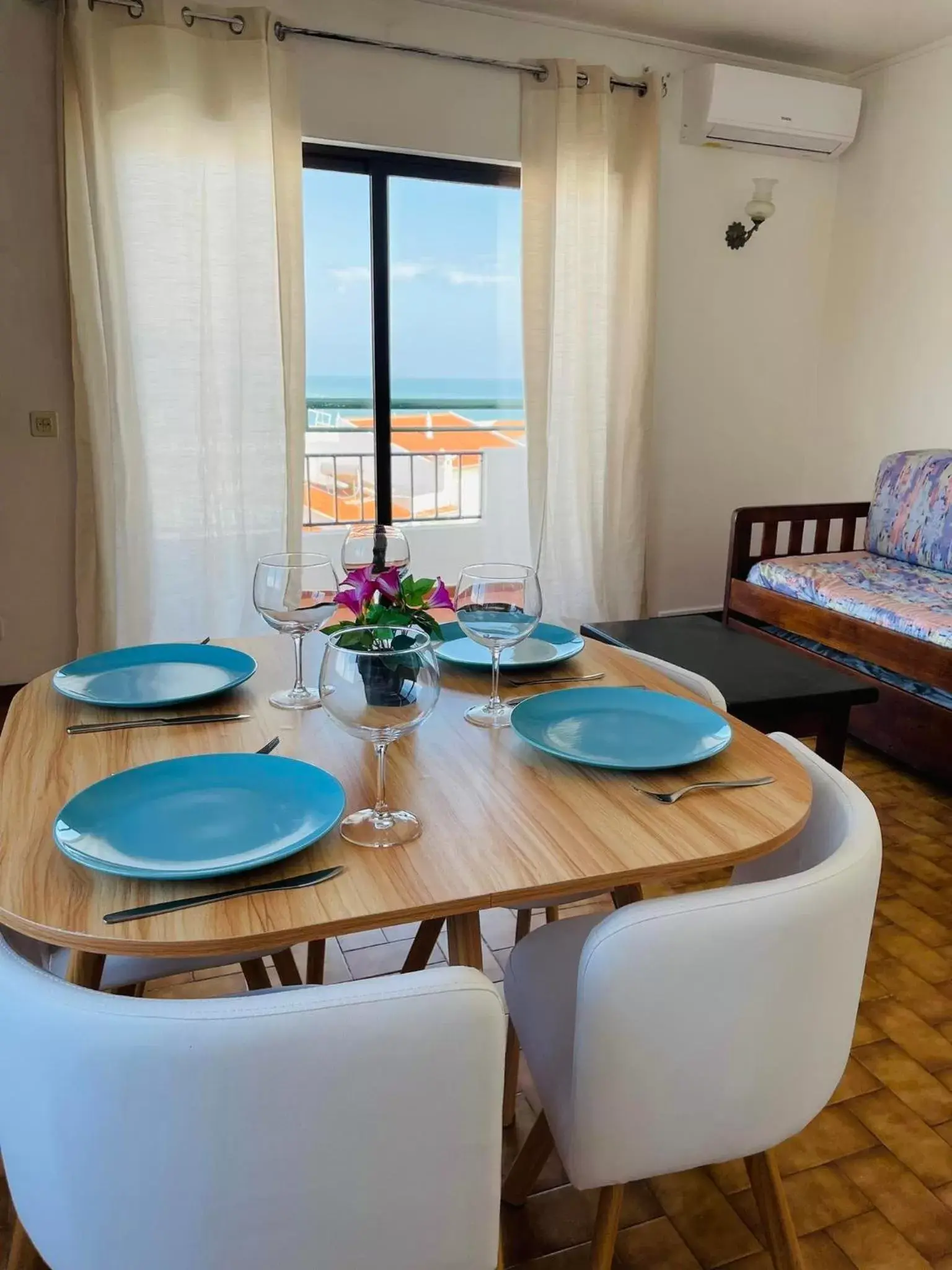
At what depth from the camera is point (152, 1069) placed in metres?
0.67

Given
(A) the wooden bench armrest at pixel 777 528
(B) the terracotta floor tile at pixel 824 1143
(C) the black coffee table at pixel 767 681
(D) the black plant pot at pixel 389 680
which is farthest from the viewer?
(A) the wooden bench armrest at pixel 777 528

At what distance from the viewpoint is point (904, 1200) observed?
1.38 m

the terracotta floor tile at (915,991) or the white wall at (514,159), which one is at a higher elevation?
the white wall at (514,159)

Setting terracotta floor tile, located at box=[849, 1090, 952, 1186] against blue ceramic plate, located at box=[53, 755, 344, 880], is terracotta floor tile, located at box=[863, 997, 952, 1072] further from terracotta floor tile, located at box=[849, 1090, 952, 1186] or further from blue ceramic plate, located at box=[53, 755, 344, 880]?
blue ceramic plate, located at box=[53, 755, 344, 880]

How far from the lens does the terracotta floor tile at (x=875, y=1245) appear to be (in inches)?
50.2

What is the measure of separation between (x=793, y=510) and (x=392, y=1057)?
3426mm

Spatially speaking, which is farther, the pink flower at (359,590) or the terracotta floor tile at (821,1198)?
the terracotta floor tile at (821,1198)

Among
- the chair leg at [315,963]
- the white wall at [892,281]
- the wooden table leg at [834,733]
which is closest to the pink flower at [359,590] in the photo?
the chair leg at [315,963]

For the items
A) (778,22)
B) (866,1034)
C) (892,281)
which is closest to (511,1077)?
(866,1034)

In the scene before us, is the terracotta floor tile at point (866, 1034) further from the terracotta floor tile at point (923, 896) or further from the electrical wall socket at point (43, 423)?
the electrical wall socket at point (43, 423)

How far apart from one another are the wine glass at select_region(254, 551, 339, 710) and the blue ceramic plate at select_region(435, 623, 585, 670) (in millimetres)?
239

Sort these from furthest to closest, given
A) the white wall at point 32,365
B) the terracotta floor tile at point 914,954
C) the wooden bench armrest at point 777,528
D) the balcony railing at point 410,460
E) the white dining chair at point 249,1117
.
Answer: the balcony railing at point 410,460 → the wooden bench armrest at point 777,528 → the white wall at point 32,365 → the terracotta floor tile at point 914,954 → the white dining chair at point 249,1117

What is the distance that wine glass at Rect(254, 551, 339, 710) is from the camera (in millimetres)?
1308

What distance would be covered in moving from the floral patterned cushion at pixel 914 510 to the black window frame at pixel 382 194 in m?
1.94
